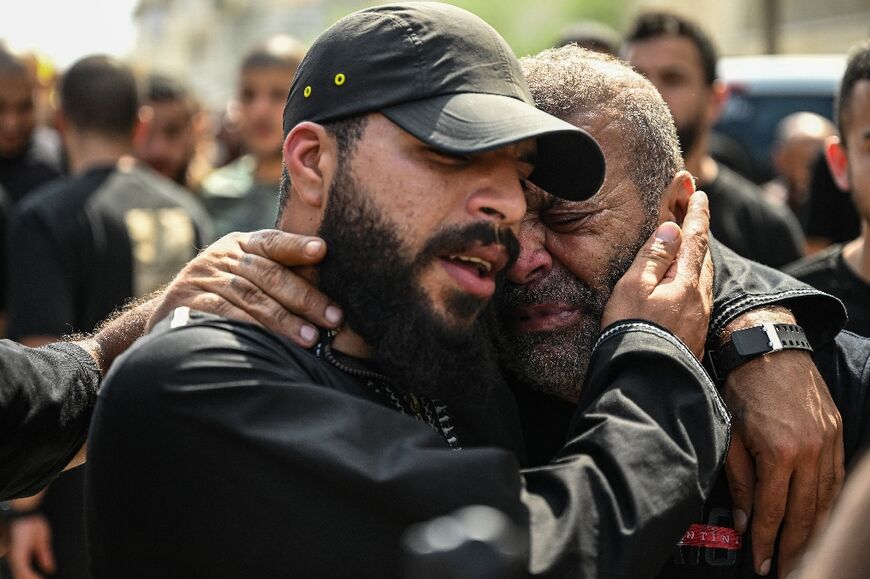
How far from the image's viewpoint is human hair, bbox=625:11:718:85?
21.2ft

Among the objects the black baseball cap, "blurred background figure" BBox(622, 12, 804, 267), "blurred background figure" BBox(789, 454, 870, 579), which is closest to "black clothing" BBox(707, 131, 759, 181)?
"blurred background figure" BBox(622, 12, 804, 267)

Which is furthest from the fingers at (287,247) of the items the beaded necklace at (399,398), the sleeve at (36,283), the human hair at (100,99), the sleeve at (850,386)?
the human hair at (100,99)

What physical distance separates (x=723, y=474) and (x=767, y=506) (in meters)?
0.15

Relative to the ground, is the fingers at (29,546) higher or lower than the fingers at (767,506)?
lower

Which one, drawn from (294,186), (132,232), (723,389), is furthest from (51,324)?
(723,389)

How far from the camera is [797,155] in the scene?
9.09m

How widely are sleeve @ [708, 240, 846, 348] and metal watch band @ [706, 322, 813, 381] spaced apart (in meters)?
0.06

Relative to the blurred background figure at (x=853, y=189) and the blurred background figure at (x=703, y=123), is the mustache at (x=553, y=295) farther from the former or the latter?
the blurred background figure at (x=703, y=123)

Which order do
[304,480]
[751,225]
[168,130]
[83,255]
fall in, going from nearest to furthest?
[304,480] < [83,255] < [751,225] < [168,130]

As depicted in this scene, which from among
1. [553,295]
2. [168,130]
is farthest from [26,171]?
[553,295]

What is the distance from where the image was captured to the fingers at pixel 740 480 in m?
2.66

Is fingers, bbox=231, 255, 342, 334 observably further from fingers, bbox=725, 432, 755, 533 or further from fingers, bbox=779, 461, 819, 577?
fingers, bbox=779, 461, 819, 577

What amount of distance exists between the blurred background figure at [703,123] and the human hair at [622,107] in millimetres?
2712

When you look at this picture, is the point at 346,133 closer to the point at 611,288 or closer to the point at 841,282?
the point at 611,288
